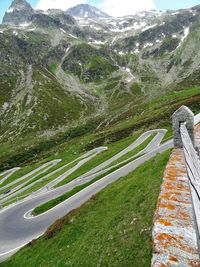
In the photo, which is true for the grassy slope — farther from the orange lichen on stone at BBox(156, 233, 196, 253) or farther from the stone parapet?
the orange lichen on stone at BBox(156, 233, 196, 253)

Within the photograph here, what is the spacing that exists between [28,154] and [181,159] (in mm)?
140089

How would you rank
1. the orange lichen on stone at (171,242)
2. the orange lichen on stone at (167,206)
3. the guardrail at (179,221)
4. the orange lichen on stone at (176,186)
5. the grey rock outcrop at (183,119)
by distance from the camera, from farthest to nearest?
1. the grey rock outcrop at (183,119)
2. the orange lichen on stone at (176,186)
3. the orange lichen on stone at (167,206)
4. the orange lichen on stone at (171,242)
5. the guardrail at (179,221)

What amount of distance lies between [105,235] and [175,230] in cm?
1154

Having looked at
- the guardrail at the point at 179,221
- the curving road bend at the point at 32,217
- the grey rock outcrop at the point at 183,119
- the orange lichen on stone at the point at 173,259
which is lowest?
the curving road bend at the point at 32,217

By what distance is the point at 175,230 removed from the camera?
754 centimetres

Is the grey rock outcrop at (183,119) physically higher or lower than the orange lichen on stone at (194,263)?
higher

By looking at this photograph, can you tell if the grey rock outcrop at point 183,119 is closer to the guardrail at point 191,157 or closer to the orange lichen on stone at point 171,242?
the guardrail at point 191,157

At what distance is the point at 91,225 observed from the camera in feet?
72.9

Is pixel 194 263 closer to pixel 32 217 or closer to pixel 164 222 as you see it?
pixel 164 222

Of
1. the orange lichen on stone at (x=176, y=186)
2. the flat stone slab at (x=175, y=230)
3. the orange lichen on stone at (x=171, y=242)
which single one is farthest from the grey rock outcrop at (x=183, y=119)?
the orange lichen on stone at (x=171, y=242)

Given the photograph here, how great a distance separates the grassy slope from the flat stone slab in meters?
4.64

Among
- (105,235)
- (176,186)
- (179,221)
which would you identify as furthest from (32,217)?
(179,221)

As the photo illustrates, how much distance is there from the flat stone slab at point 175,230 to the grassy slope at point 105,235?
4.64 meters

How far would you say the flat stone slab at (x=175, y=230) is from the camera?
21.2 feet
